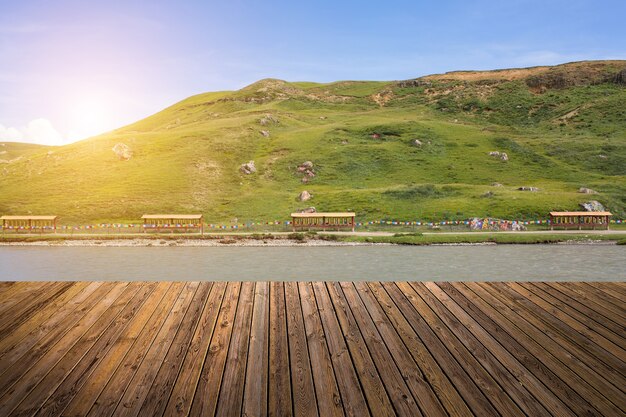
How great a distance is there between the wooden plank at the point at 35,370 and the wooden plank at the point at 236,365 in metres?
2.35

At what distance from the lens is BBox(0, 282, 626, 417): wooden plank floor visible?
4.52 meters

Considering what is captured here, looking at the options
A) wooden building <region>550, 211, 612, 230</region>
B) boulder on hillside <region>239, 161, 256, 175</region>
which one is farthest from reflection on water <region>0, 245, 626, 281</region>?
boulder on hillside <region>239, 161, 256, 175</region>

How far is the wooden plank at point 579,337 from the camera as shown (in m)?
5.61

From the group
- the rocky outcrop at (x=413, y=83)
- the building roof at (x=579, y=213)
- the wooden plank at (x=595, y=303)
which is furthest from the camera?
the rocky outcrop at (x=413, y=83)

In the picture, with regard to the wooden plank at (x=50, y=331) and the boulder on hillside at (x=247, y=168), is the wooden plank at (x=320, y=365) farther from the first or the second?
the boulder on hillside at (x=247, y=168)

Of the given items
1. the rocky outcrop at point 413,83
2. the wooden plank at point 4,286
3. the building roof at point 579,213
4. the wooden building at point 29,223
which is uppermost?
the rocky outcrop at point 413,83

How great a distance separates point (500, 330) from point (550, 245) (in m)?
46.0

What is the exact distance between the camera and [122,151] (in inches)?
3647

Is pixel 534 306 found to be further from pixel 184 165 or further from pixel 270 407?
pixel 184 165

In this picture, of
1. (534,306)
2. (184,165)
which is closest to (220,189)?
(184,165)

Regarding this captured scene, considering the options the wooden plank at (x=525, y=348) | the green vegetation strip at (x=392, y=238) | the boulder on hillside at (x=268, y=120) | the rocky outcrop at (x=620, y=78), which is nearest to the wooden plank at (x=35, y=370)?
the wooden plank at (x=525, y=348)

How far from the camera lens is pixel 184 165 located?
87125 millimetres

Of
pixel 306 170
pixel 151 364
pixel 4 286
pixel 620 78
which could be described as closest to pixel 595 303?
pixel 151 364

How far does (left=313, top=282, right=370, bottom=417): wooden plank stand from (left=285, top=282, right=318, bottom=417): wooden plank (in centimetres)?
35
